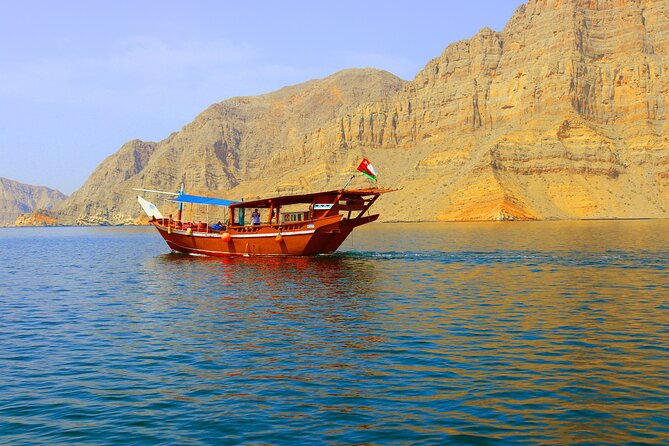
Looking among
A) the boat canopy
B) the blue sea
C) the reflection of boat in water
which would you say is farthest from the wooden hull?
the blue sea

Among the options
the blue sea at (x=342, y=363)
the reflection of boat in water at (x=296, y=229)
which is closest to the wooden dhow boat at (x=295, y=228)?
the reflection of boat in water at (x=296, y=229)

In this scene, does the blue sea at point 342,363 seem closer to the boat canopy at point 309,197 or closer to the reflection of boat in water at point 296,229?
the boat canopy at point 309,197

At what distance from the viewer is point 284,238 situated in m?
57.9

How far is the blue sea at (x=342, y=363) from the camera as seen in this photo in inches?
516

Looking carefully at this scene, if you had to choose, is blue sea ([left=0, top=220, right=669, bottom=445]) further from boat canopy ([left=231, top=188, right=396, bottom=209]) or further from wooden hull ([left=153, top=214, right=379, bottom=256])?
wooden hull ([left=153, top=214, right=379, bottom=256])

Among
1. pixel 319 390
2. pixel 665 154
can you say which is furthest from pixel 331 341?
pixel 665 154

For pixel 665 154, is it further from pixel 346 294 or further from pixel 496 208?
pixel 346 294

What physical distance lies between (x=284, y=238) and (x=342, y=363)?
132ft

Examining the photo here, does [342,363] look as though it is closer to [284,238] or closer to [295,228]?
[295,228]

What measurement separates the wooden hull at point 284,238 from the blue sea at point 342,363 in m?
19.3

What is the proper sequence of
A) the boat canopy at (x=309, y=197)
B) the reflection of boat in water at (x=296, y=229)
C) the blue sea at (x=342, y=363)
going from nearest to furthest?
1. the blue sea at (x=342, y=363)
2. the boat canopy at (x=309, y=197)
3. the reflection of boat in water at (x=296, y=229)

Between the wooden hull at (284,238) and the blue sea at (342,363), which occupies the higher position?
the wooden hull at (284,238)

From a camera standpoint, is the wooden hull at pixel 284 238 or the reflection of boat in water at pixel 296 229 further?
the wooden hull at pixel 284 238

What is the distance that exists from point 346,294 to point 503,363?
16065mm
